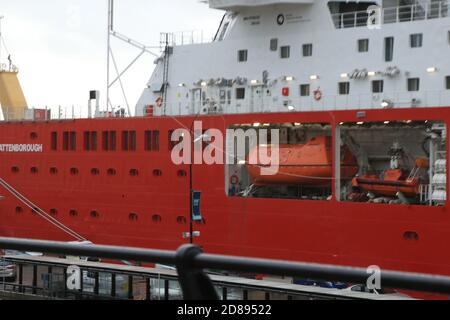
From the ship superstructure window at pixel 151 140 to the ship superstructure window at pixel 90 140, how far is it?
226 centimetres

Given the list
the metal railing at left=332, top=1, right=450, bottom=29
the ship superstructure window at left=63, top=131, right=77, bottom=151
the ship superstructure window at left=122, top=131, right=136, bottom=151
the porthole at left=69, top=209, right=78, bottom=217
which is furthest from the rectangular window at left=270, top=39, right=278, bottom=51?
the porthole at left=69, top=209, right=78, bottom=217

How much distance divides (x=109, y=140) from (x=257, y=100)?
5216 mm

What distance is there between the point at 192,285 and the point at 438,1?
70.7 ft

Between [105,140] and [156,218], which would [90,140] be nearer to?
[105,140]

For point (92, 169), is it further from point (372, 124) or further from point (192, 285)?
point (192, 285)

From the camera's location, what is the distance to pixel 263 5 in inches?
1012

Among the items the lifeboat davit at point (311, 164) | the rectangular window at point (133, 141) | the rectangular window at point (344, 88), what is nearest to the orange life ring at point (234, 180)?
the lifeboat davit at point (311, 164)

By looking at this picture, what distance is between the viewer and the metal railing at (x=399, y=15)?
23188mm

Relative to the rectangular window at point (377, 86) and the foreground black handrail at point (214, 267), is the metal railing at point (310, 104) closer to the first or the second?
the rectangular window at point (377, 86)

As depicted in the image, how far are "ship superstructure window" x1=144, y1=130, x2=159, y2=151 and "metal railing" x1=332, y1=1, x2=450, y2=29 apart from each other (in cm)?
661

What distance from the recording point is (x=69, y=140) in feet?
92.5

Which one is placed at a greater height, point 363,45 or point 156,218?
point 363,45

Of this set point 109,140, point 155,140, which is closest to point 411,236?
point 155,140
